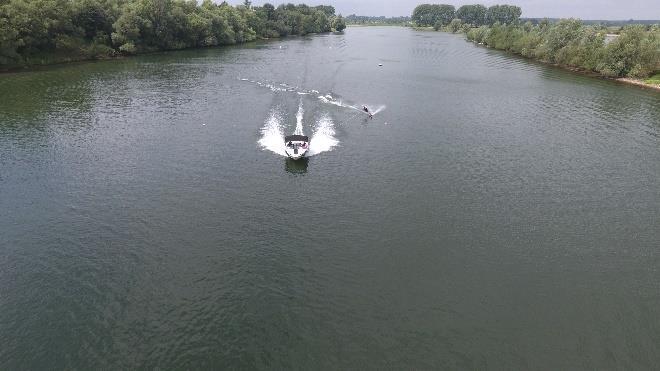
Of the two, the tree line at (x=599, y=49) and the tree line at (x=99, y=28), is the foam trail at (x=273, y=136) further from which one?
the tree line at (x=599, y=49)

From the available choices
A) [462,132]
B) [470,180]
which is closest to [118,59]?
[462,132]

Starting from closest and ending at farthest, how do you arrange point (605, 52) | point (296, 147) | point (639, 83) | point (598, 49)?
point (296, 147) < point (639, 83) < point (605, 52) < point (598, 49)

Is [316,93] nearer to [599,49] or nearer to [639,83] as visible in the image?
[639,83]

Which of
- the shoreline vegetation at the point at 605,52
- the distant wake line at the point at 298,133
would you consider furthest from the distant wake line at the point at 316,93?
the shoreline vegetation at the point at 605,52

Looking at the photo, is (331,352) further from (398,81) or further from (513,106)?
(398,81)

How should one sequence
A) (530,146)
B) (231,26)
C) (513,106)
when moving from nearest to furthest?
(530,146) < (513,106) < (231,26)

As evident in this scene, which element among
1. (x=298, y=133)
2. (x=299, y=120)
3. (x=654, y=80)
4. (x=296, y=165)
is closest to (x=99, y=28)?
(x=299, y=120)
